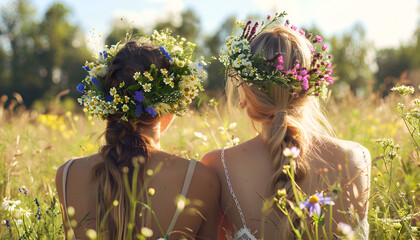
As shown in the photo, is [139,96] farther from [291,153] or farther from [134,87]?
[291,153]

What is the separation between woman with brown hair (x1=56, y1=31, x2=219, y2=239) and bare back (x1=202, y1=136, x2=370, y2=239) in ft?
0.45

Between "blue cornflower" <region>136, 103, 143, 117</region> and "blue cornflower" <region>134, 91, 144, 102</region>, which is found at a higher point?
"blue cornflower" <region>134, 91, 144, 102</region>

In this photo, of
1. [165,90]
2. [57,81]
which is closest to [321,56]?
[165,90]

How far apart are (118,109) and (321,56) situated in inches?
55.0

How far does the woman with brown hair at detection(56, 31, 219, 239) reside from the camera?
2.38m

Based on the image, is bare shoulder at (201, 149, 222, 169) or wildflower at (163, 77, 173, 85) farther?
bare shoulder at (201, 149, 222, 169)

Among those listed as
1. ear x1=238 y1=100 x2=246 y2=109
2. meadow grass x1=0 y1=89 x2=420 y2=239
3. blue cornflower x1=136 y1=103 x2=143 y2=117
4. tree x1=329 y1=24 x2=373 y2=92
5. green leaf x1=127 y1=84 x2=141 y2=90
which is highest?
green leaf x1=127 y1=84 x2=141 y2=90

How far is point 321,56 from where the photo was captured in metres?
2.82

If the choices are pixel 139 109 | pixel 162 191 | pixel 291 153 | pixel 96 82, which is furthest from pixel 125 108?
pixel 291 153

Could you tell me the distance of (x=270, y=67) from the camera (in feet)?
8.70

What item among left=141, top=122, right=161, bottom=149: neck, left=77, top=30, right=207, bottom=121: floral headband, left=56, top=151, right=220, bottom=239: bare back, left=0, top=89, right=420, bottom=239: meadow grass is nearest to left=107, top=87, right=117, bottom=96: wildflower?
left=77, top=30, right=207, bottom=121: floral headband

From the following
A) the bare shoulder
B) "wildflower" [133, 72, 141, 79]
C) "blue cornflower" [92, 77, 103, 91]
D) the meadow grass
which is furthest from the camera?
the bare shoulder

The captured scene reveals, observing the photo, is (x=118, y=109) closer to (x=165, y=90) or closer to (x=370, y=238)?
(x=165, y=90)

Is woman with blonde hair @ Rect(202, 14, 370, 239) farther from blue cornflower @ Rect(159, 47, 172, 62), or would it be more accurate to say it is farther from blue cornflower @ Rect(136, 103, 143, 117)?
blue cornflower @ Rect(136, 103, 143, 117)
